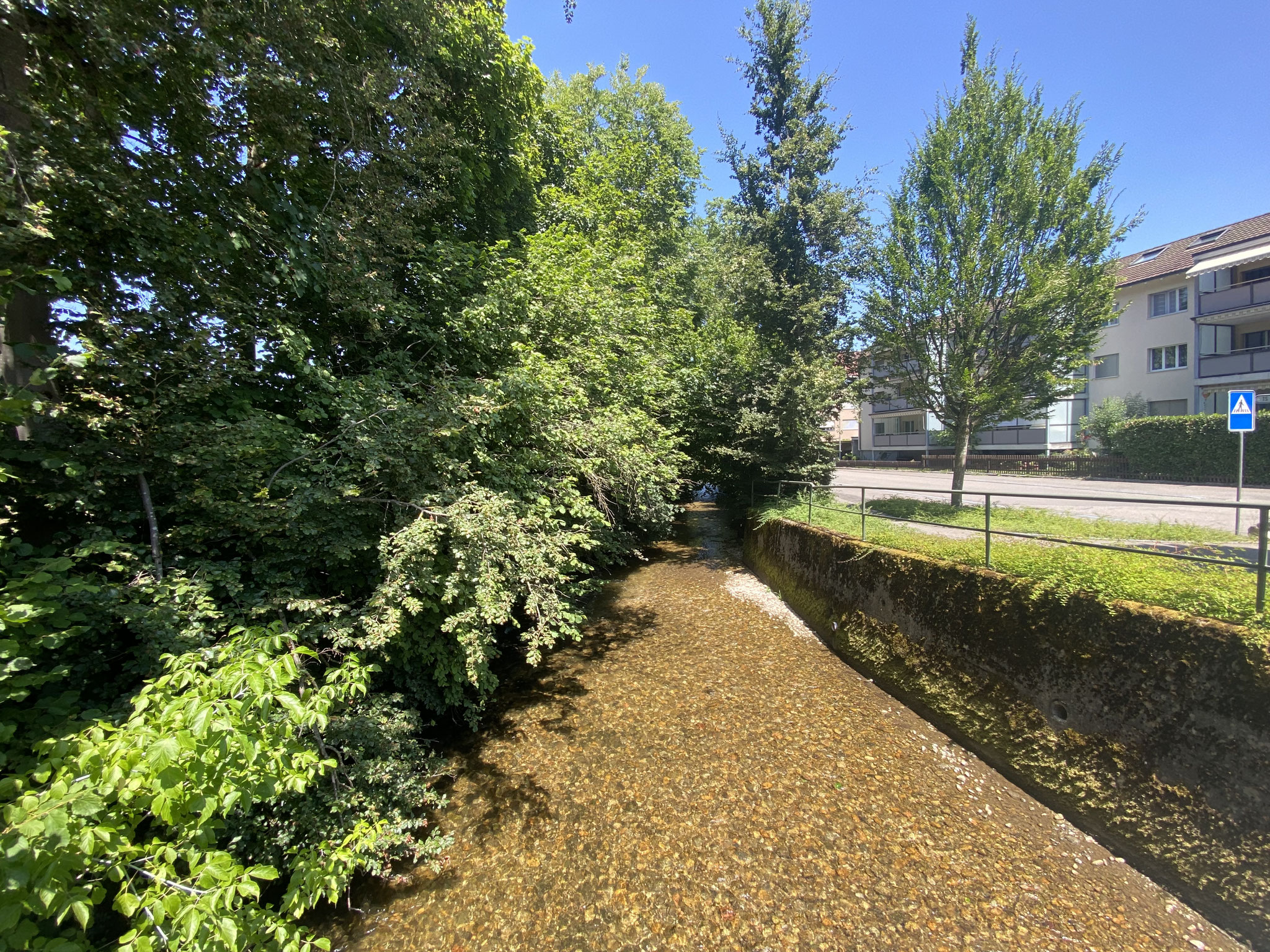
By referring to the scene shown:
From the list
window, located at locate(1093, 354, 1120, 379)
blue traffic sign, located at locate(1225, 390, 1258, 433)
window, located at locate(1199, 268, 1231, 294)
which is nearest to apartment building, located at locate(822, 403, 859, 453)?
blue traffic sign, located at locate(1225, 390, 1258, 433)

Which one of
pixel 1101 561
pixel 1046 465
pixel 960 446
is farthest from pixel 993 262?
pixel 1046 465

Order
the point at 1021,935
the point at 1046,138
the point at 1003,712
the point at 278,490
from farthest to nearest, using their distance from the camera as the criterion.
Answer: the point at 1046,138
the point at 1003,712
the point at 278,490
the point at 1021,935

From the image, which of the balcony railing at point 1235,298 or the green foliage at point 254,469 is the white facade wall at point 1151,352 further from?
the green foliage at point 254,469

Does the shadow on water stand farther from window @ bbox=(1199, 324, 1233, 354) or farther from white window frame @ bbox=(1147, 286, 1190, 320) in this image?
white window frame @ bbox=(1147, 286, 1190, 320)

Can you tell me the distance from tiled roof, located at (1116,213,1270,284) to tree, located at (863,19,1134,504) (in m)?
11.2

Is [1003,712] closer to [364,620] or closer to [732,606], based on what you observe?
[732,606]

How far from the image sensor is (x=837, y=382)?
12.0 metres

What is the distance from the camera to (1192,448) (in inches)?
633

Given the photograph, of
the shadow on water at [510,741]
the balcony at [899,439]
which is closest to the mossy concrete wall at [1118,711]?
the shadow on water at [510,741]

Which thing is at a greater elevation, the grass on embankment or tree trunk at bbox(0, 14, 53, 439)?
tree trunk at bbox(0, 14, 53, 439)

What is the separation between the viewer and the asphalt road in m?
7.06

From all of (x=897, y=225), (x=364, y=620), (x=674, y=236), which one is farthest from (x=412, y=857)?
(x=674, y=236)

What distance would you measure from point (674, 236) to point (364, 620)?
677 inches

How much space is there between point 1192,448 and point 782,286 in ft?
53.0
